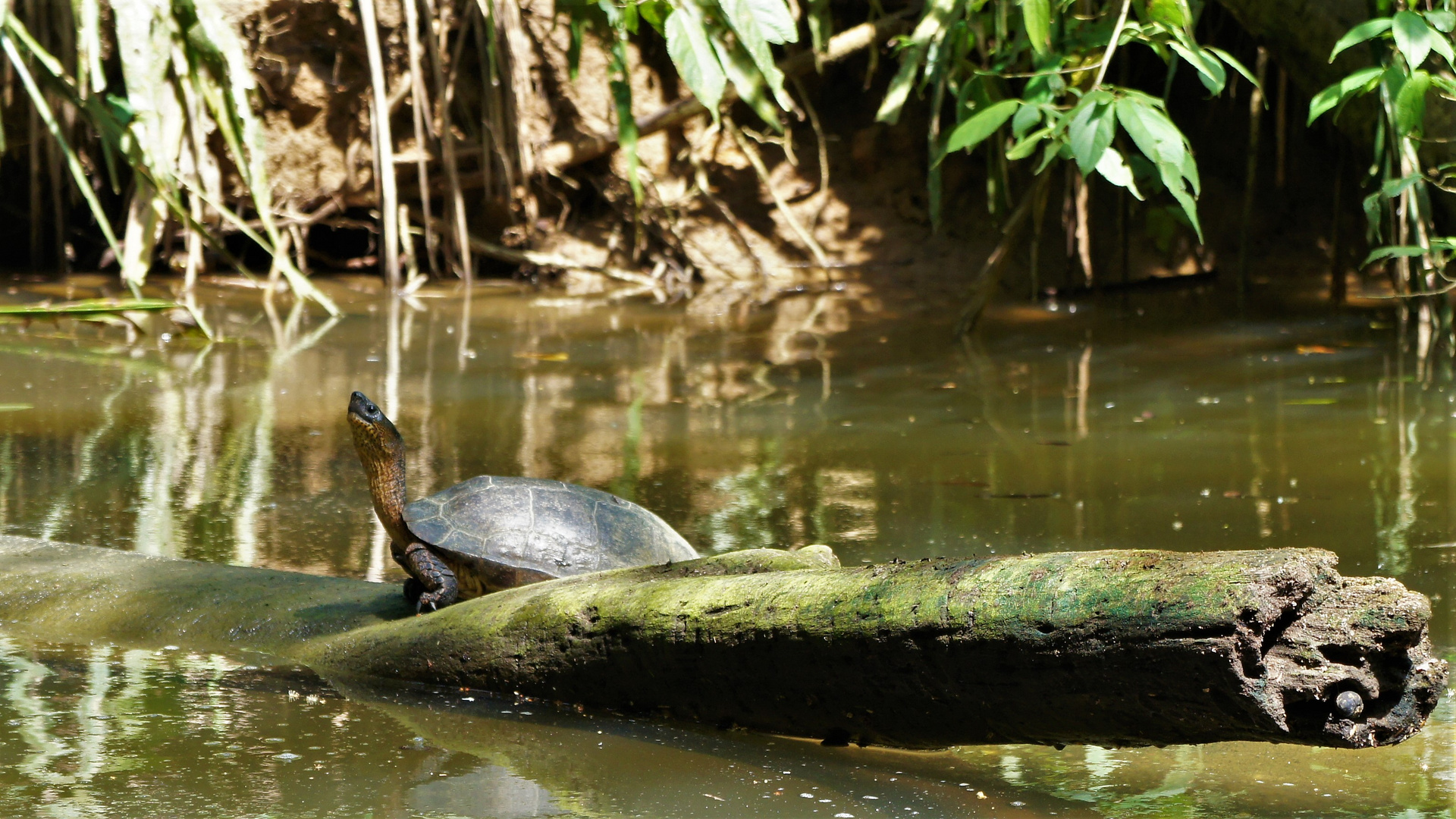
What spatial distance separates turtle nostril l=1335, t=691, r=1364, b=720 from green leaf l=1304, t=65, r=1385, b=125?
8.98 ft

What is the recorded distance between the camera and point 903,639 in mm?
2215

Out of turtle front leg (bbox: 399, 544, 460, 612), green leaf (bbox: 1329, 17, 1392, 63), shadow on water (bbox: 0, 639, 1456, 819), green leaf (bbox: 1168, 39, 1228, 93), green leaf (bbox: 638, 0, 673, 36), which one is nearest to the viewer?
shadow on water (bbox: 0, 639, 1456, 819)

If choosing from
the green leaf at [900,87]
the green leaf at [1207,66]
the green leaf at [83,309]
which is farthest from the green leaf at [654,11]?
the green leaf at [900,87]

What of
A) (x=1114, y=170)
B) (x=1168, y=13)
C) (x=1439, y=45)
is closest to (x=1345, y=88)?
(x=1439, y=45)

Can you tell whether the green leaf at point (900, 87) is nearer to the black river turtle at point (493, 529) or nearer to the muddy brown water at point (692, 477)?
the muddy brown water at point (692, 477)

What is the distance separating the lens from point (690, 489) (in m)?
4.56

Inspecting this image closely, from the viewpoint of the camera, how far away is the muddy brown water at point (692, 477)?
92.3 inches

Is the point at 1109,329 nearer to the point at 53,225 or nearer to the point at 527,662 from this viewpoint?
the point at 527,662

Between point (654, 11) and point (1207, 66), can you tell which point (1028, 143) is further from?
point (654, 11)

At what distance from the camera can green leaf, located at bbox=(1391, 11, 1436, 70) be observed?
3721 millimetres

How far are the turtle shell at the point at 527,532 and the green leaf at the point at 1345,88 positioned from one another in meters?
2.43

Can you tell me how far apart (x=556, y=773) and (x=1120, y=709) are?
2.97 feet

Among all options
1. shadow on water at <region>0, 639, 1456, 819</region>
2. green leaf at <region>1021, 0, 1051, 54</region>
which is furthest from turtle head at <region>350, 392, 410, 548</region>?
green leaf at <region>1021, 0, 1051, 54</region>

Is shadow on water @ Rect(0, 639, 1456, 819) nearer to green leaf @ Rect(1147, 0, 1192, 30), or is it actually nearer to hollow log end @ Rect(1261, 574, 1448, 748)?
hollow log end @ Rect(1261, 574, 1448, 748)
